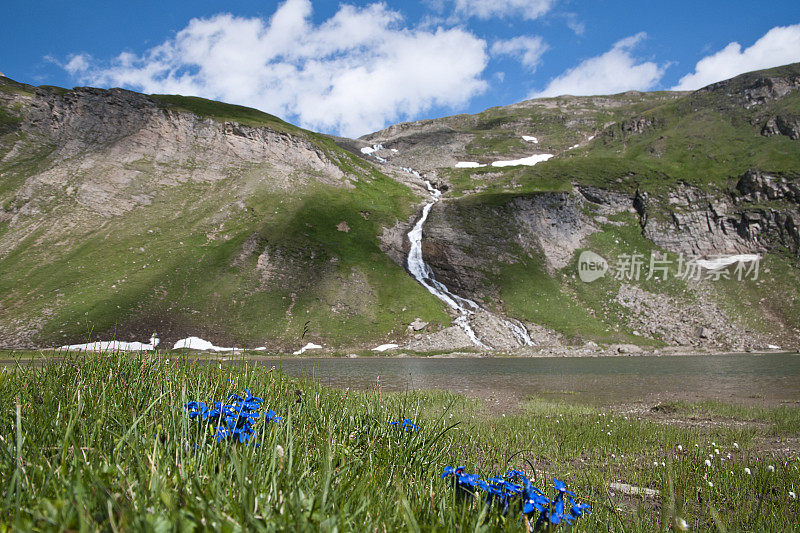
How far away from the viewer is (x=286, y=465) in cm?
251

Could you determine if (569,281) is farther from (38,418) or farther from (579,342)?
(38,418)

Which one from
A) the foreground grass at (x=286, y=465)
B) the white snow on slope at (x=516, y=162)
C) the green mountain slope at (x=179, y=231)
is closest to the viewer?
the foreground grass at (x=286, y=465)

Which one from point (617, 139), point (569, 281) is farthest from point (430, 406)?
point (617, 139)

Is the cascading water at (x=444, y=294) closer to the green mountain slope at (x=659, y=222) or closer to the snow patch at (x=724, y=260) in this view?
the green mountain slope at (x=659, y=222)

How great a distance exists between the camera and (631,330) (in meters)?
64.3

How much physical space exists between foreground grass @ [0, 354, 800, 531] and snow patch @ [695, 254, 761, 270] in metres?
87.1

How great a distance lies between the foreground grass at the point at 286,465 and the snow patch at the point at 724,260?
8713 centimetres

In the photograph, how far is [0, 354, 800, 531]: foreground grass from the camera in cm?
159

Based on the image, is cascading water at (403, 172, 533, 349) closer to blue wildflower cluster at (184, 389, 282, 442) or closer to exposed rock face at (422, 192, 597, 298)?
exposed rock face at (422, 192, 597, 298)

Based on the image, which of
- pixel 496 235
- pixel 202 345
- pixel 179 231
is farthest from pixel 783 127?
pixel 179 231

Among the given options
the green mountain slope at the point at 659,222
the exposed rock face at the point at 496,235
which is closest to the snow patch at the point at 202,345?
the exposed rock face at the point at 496,235

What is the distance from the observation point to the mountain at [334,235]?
177ft

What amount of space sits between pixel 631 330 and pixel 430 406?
61853mm

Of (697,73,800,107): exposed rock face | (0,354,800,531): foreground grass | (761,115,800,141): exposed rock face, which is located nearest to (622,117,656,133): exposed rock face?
(697,73,800,107): exposed rock face
